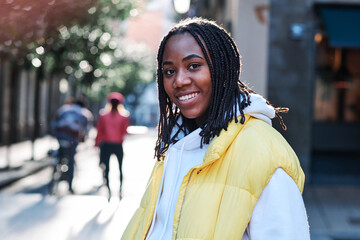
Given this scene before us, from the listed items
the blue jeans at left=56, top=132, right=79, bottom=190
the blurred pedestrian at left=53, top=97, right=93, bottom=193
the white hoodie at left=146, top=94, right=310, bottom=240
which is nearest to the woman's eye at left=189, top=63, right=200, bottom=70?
the white hoodie at left=146, top=94, right=310, bottom=240

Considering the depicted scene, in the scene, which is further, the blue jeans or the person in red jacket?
the blue jeans

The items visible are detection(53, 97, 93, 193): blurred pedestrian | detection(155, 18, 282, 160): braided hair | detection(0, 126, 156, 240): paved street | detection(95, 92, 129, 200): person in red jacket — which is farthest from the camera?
detection(53, 97, 93, 193): blurred pedestrian

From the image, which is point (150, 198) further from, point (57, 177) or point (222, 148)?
point (57, 177)

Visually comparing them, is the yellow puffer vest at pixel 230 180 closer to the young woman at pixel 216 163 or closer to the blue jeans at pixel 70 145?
the young woman at pixel 216 163

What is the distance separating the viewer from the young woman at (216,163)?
1.64m

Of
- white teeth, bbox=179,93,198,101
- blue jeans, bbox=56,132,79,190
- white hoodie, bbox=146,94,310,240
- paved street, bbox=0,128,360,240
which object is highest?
white teeth, bbox=179,93,198,101

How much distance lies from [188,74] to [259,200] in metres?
0.53

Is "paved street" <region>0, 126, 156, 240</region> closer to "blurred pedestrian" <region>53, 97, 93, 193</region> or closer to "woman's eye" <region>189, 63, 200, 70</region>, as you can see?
"blurred pedestrian" <region>53, 97, 93, 193</region>

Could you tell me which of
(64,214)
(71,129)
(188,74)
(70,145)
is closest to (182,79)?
(188,74)

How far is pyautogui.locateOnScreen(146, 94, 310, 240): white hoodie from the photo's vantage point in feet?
5.34

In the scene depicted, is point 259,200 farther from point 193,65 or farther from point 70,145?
point 70,145

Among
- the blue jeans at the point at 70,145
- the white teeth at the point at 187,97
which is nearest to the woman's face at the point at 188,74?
the white teeth at the point at 187,97

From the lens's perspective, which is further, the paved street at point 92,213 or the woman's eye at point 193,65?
the paved street at point 92,213

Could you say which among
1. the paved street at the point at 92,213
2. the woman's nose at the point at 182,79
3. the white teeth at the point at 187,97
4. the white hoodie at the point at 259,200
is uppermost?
the woman's nose at the point at 182,79
